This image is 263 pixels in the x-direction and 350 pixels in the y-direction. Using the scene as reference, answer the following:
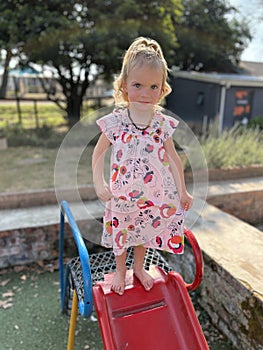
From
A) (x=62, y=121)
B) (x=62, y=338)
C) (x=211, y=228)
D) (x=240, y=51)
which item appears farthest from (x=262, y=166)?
(x=240, y=51)

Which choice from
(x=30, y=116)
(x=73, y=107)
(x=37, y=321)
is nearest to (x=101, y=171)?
(x=37, y=321)

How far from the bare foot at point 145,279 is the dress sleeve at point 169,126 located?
727 mm

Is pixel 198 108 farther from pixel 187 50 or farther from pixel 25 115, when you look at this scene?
pixel 25 115

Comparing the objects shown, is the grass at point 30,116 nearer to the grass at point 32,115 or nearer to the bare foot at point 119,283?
the grass at point 32,115

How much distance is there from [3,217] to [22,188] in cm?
115

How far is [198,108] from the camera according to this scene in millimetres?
10156

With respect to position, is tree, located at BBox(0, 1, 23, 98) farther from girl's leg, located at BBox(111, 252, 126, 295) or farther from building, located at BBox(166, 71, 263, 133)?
girl's leg, located at BBox(111, 252, 126, 295)

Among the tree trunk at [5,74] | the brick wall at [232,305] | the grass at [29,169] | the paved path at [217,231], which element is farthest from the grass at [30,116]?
the brick wall at [232,305]

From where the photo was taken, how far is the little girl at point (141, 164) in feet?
4.74

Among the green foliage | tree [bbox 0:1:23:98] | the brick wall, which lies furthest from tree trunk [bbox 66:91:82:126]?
the brick wall

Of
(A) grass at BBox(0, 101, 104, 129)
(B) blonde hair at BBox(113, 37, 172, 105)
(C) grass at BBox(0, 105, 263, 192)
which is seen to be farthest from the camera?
(A) grass at BBox(0, 101, 104, 129)

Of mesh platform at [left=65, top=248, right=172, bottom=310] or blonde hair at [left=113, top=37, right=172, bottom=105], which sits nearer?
blonde hair at [left=113, top=37, right=172, bottom=105]

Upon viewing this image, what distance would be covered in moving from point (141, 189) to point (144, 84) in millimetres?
469

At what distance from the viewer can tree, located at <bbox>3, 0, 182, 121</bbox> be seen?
23.6 feet
